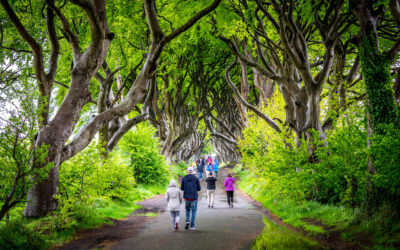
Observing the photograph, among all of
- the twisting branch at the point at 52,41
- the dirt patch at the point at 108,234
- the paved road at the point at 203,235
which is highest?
the twisting branch at the point at 52,41

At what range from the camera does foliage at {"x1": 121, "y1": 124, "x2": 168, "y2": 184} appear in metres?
15.5

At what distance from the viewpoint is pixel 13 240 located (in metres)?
4.77

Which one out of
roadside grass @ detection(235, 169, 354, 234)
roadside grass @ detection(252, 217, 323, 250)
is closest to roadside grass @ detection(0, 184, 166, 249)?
roadside grass @ detection(252, 217, 323, 250)

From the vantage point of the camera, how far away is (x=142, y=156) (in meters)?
15.3

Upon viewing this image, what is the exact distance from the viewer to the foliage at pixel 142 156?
15.5m

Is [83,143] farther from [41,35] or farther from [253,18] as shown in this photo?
[253,18]

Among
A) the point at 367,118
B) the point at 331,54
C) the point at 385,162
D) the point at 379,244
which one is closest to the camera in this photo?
the point at 379,244

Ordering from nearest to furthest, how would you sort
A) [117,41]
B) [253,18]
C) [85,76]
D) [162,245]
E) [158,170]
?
[162,245] → [85,76] → [253,18] → [117,41] → [158,170]

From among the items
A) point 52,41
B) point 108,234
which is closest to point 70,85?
point 52,41

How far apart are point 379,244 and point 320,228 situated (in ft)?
6.42

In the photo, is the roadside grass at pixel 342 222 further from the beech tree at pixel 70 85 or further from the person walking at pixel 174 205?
the beech tree at pixel 70 85

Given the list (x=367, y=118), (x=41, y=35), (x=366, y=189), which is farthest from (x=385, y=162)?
(x=41, y=35)

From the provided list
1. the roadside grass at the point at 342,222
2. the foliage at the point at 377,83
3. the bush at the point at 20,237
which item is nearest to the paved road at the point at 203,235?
the roadside grass at the point at 342,222

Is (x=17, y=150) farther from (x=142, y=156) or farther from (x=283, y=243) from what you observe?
(x=142, y=156)
